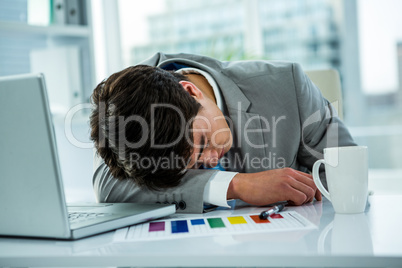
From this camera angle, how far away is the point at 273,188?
1.04 m

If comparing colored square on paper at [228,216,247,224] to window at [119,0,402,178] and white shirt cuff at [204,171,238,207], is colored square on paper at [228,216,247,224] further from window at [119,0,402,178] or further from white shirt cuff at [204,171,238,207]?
window at [119,0,402,178]

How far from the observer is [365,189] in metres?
0.89

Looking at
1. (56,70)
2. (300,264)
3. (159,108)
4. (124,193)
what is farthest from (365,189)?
(56,70)

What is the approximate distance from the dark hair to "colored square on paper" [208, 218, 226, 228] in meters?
0.20

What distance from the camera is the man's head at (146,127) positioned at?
994 millimetres

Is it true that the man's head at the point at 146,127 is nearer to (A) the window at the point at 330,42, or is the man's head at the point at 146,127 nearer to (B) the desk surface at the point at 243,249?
(B) the desk surface at the point at 243,249

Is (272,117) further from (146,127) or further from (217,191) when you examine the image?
(146,127)

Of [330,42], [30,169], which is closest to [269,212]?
[30,169]

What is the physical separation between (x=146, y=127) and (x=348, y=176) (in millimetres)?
456

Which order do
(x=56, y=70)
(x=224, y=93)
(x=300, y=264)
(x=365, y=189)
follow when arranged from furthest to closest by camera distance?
(x=56, y=70) < (x=224, y=93) < (x=365, y=189) < (x=300, y=264)

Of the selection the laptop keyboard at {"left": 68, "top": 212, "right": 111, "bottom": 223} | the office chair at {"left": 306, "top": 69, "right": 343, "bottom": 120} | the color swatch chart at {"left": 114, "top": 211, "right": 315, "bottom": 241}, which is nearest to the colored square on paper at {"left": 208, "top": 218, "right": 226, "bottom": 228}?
the color swatch chart at {"left": 114, "top": 211, "right": 315, "bottom": 241}

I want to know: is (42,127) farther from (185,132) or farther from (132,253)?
(185,132)

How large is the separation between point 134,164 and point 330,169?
18.0 inches

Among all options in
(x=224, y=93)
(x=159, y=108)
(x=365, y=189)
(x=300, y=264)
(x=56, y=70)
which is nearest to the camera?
(x=300, y=264)
